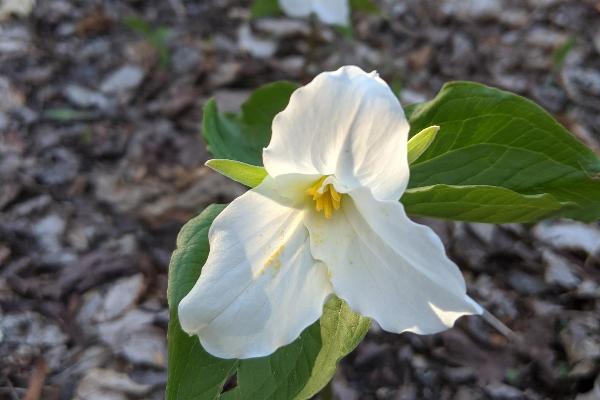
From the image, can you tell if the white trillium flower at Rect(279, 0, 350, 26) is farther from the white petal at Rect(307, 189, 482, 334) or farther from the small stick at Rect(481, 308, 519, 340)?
the white petal at Rect(307, 189, 482, 334)

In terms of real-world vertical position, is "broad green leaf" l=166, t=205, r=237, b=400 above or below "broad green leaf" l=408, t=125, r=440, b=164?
below

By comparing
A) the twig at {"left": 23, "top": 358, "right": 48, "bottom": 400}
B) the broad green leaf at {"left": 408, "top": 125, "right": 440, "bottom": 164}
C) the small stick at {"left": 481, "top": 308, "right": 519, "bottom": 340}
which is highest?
the broad green leaf at {"left": 408, "top": 125, "right": 440, "bottom": 164}

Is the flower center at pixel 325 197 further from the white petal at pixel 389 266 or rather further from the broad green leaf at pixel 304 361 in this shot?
the broad green leaf at pixel 304 361

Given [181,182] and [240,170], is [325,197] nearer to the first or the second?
[240,170]

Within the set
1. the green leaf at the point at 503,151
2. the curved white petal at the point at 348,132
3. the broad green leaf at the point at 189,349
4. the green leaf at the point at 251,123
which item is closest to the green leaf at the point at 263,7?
the green leaf at the point at 251,123

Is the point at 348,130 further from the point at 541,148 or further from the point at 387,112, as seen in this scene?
the point at 541,148

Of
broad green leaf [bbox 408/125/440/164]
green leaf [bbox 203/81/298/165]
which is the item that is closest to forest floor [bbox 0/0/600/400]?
green leaf [bbox 203/81/298/165]

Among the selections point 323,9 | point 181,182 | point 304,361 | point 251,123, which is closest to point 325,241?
point 304,361
